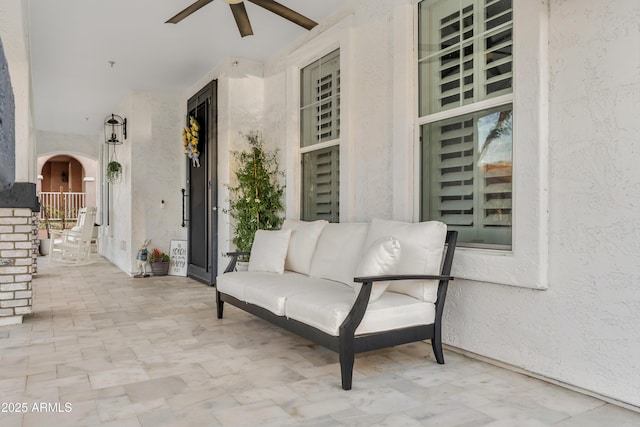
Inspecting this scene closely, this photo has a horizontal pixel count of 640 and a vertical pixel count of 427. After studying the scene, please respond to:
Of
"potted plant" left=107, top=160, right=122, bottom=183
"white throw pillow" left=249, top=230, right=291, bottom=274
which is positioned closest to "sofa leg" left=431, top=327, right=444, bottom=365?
"white throw pillow" left=249, top=230, right=291, bottom=274

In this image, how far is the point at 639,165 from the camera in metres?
2.17

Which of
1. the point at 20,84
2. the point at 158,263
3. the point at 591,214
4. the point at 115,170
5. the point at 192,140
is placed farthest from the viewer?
the point at 115,170

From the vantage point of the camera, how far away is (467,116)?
3.09 metres

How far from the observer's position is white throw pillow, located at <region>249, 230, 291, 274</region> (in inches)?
153

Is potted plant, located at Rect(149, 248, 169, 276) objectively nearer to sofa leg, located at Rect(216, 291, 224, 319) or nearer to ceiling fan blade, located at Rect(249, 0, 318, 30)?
sofa leg, located at Rect(216, 291, 224, 319)

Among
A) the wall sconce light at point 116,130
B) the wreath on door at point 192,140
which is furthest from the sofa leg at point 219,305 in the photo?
the wall sconce light at point 116,130

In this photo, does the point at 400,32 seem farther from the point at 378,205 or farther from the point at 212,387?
the point at 212,387

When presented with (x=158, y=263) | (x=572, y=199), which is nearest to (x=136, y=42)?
(x=158, y=263)

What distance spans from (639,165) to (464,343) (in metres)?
1.49

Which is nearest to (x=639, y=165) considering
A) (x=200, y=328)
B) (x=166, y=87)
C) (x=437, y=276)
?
(x=437, y=276)

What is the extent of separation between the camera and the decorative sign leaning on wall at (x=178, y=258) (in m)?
6.89

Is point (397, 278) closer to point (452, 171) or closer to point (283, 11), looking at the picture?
point (452, 171)

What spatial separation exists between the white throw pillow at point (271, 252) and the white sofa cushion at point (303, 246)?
0.20ft

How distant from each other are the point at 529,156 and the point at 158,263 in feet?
18.6
